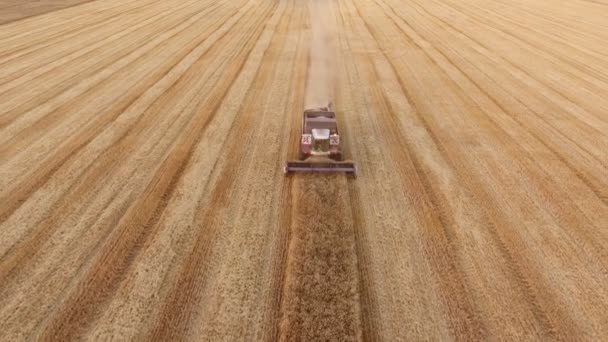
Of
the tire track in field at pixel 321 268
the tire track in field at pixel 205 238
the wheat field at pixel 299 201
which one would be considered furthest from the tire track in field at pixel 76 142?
the tire track in field at pixel 321 268

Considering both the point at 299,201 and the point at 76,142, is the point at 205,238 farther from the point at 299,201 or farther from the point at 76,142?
the point at 76,142

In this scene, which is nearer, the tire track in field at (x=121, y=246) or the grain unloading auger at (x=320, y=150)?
the tire track in field at (x=121, y=246)

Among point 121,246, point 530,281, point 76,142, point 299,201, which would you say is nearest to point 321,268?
point 299,201

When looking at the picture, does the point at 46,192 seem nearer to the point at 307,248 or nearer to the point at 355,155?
the point at 307,248

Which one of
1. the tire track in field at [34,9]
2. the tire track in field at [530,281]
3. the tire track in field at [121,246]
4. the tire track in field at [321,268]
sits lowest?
the tire track in field at [530,281]

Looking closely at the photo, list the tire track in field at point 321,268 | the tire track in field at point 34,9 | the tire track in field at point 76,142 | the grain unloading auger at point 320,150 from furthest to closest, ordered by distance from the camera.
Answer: the tire track in field at point 34,9
the grain unloading auger at point 320,150
the tire track in field at point 76,142
the tire track in field at point 321,268

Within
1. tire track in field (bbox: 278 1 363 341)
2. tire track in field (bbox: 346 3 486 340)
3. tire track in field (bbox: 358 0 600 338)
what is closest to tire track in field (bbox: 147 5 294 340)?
tire track in field (bbox: 278 1 363 341)

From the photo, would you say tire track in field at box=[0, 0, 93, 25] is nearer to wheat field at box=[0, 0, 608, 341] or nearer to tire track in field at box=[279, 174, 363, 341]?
wheat field at box=[0, 0, 608, 341]

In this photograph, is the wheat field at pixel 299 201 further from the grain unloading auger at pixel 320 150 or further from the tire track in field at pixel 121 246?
the grain unloading auger at pixel 320 150

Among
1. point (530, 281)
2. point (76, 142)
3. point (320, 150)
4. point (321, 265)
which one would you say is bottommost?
point (530, 281)
